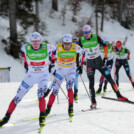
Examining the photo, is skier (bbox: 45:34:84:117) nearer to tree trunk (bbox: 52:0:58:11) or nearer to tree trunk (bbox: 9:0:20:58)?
tree trunk (bbox: 9:0:20:58)

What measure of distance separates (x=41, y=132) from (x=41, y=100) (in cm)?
75

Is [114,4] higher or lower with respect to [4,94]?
higher

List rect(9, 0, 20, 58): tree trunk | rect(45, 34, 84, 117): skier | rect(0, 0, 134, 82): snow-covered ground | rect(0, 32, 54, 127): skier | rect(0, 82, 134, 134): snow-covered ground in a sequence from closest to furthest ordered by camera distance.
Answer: rect(0, 82, 134, 134): snow-covered ground, rect(0, 32, 54, 127): skier, rect(45, 34, 84, 117): skier, rect(9, 0, 20, 58): tree trunk, rect(0, 0, 134, 82): snow-covered ground

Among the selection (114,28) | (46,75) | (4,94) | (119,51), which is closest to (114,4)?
(114,28)

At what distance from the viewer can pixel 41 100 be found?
527 cm

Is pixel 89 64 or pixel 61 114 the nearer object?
pixel 61 114

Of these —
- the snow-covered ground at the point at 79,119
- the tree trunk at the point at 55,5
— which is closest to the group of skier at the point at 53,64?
the snow-covered ground at the point at 79,119

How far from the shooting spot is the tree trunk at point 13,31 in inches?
637

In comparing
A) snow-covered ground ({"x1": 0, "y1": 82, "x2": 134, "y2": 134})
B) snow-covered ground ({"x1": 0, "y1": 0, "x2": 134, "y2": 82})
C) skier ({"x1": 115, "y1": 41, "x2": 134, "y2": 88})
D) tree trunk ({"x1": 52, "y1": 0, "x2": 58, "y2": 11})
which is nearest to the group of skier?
snow-covered ground ({"x1": 0, "y1": 82, "x2": 134, "y2": 134})

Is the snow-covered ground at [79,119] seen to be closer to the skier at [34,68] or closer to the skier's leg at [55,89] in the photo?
the skier's leg at [55,89]

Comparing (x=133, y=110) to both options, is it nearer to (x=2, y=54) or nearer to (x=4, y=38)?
(x=2, y=54)

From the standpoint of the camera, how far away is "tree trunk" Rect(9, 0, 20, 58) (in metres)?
16.2

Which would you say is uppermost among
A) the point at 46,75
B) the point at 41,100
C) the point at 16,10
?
the point at 16,10

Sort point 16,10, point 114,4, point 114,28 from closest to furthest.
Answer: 1. point 16,10
2. point 114,28
3. point 114,4
